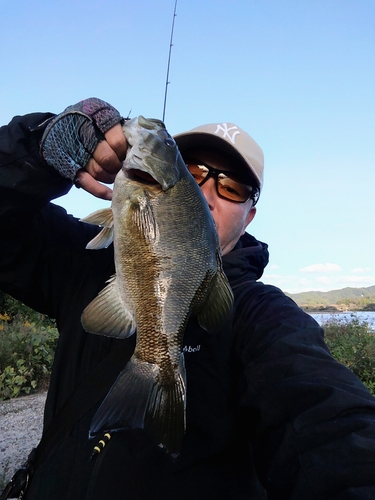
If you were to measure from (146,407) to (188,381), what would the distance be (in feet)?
1.76

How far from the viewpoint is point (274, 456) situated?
67.5 inches

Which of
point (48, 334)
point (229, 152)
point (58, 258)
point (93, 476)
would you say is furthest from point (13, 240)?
point (48, 334)

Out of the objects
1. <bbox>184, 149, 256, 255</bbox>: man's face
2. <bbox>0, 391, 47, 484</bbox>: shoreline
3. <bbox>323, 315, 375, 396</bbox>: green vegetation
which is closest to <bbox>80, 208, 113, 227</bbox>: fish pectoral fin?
<bbox>184, 149, 256, 255</bbox>: man's face

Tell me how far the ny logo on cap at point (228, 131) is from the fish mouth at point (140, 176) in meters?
0.99

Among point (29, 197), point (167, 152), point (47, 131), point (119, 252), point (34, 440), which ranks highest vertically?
point (47, 131)

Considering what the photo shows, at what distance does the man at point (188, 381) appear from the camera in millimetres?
1628

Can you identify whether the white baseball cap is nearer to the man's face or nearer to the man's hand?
the man's face

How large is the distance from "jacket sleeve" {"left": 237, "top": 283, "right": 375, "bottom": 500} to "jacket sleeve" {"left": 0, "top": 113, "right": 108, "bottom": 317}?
1.11 m

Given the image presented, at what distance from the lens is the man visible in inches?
64.1

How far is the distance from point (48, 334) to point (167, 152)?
7822mm

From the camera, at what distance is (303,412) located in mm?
1693

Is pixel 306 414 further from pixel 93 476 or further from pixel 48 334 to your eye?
→ pixel 48 334

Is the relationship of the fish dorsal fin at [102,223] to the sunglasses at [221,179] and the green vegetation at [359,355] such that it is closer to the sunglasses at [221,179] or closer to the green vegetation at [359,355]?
the sunglasses at [221,179]

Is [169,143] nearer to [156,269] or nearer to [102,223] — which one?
[102,223]
